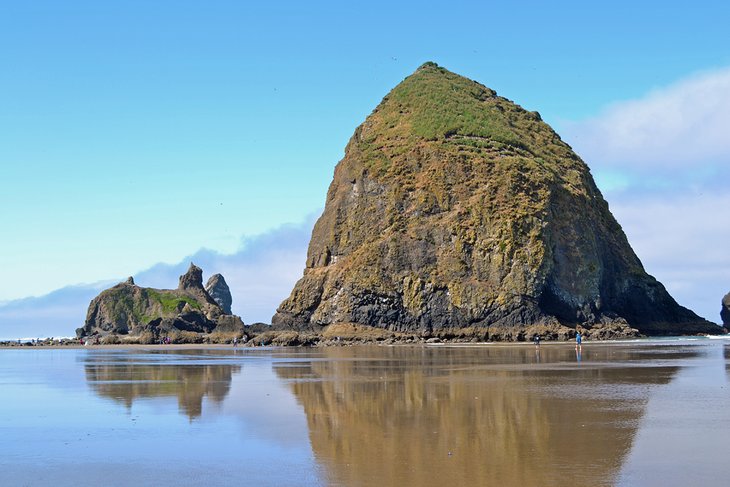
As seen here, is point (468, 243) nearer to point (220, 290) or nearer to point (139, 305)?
point (139, 305)

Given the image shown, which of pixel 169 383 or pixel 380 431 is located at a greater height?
pixel 169 383

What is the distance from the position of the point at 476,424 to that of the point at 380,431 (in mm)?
2356

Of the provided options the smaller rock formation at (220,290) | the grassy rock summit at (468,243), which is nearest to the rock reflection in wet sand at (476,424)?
the grassy rock summit at (468,243)

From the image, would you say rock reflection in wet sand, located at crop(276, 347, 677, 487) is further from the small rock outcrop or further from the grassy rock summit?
the small rock outcrop

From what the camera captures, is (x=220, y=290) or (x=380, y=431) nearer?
(x=380, y=431)

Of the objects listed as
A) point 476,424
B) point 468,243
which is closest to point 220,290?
point 468,243

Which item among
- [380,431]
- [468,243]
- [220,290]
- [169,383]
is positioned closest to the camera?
[380,431]

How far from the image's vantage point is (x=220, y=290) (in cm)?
16138

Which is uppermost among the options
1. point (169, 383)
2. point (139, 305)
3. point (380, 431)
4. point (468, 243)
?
point (468, 243)

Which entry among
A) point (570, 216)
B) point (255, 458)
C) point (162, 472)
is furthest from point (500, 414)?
point (570, 216)

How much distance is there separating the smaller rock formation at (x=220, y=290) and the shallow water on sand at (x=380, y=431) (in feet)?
421

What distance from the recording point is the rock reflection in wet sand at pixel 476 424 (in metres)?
12.5

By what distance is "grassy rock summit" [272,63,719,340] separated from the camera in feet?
265

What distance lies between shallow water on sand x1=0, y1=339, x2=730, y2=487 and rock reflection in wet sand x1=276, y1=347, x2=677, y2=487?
5 centimetres
